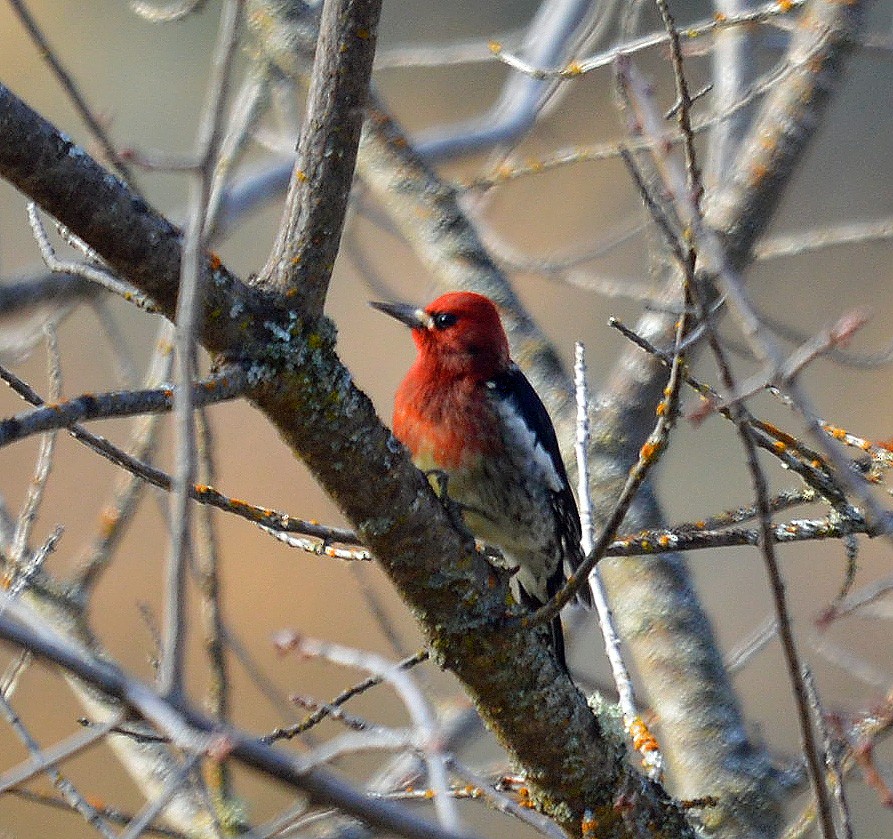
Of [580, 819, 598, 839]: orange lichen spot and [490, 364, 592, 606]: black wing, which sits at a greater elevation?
[490, 364, 592, 606]: black wing

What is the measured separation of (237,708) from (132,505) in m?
2.84

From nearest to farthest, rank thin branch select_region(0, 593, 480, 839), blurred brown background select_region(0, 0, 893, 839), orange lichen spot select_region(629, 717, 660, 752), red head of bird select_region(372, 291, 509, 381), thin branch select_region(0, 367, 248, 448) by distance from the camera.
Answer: thin branch select_region(0, 593, 480, 839)
thin branch select_region(0, 367, 248, 448)
orange lichen spot select_region(629, 717, 660, 752)
red head of bird select_region(372, 291, 509, 381)
blurred brown background select_region(0, 0, 893, 839)

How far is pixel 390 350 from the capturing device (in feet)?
21.2

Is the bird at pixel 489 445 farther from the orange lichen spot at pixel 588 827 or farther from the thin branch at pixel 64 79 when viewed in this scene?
the thin branch at pixel 64 79

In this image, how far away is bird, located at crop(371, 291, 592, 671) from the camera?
10.7ft

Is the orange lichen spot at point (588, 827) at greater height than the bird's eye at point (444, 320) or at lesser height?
lesser

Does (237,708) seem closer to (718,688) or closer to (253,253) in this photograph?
(253,253)

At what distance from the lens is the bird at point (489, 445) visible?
3.26 meters

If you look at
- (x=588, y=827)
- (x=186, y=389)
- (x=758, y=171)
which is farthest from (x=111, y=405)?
(x=758, y=171)

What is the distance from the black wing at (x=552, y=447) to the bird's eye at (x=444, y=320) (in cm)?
20

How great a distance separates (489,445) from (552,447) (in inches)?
9.6

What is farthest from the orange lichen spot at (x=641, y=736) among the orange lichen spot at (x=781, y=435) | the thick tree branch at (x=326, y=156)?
the thick tree branch at (x=326, y=156)

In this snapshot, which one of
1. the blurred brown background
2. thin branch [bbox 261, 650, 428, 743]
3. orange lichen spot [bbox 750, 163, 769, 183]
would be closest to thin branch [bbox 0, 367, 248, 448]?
thin branch [bbox 261, 650, 428, 743]

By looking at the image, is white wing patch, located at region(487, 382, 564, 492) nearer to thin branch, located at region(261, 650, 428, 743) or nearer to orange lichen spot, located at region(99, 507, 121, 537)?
orange lichen spot, located at region(99, 507, 121, 537)
